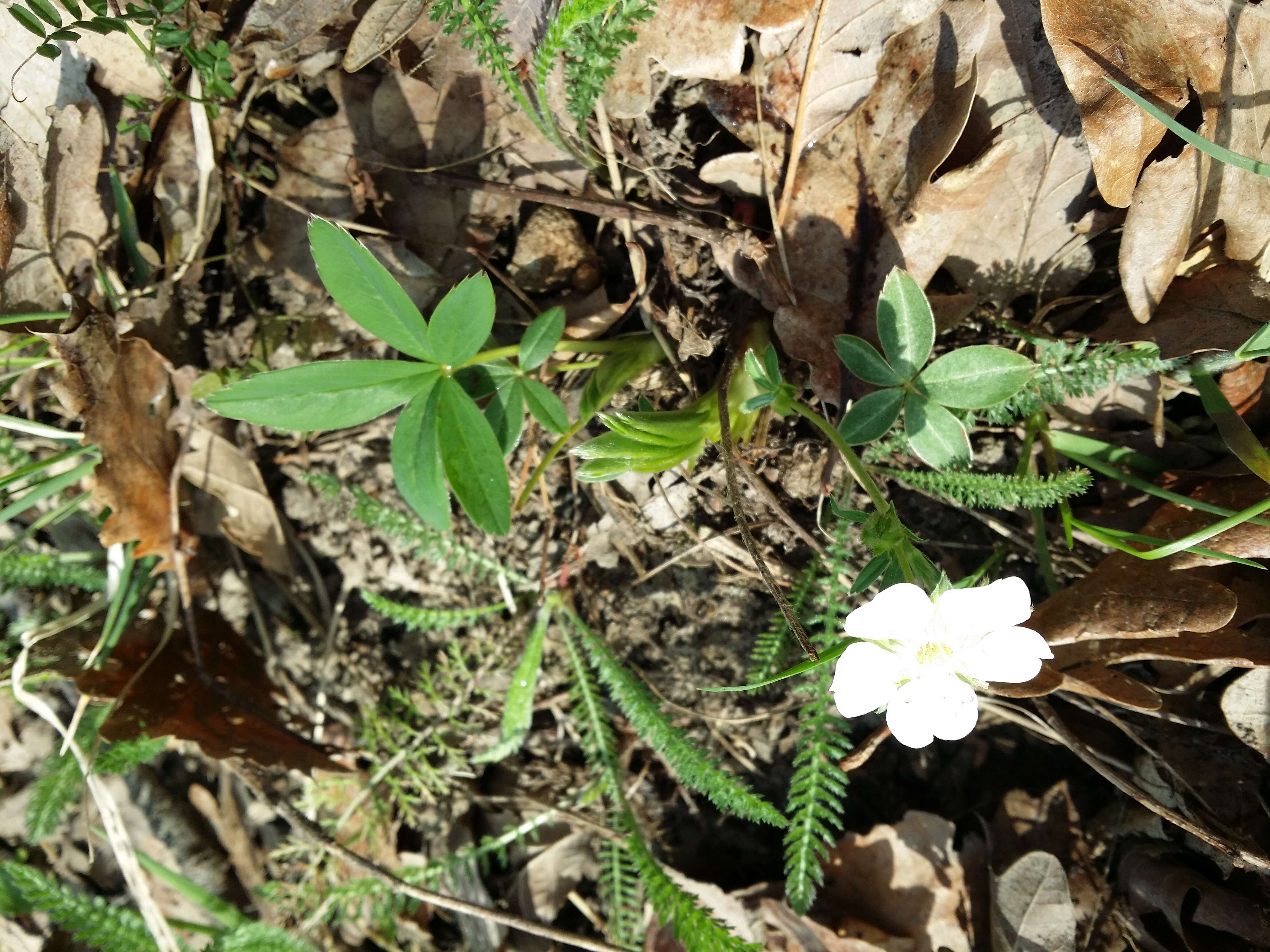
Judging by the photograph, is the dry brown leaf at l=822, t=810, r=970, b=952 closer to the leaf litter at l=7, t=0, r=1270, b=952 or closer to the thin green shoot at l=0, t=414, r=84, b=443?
the leaf litter at l=7, t=0, r=1270, b=952

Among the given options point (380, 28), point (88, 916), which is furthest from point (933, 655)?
point (88, 916)

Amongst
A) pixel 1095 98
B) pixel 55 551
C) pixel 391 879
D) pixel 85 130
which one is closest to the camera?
pixel 1095 98

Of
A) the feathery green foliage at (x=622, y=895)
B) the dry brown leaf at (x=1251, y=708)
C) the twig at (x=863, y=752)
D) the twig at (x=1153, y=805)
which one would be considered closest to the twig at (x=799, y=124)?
the twig at (x=863, y=752)

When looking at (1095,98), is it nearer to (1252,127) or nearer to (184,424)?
(1252,127)

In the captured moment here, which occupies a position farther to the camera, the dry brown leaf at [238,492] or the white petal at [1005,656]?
the dry brown leaf at [238,492]

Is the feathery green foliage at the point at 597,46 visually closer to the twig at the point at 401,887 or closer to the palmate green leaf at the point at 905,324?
the palmate green leaf at the point at 905,324

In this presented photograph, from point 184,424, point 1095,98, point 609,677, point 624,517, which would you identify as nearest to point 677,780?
point 609,677

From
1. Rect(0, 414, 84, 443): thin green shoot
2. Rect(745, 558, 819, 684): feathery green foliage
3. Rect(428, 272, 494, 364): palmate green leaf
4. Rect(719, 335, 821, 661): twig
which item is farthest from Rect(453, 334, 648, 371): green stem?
Rect(0, 414, 84, 443): thin green shoot
